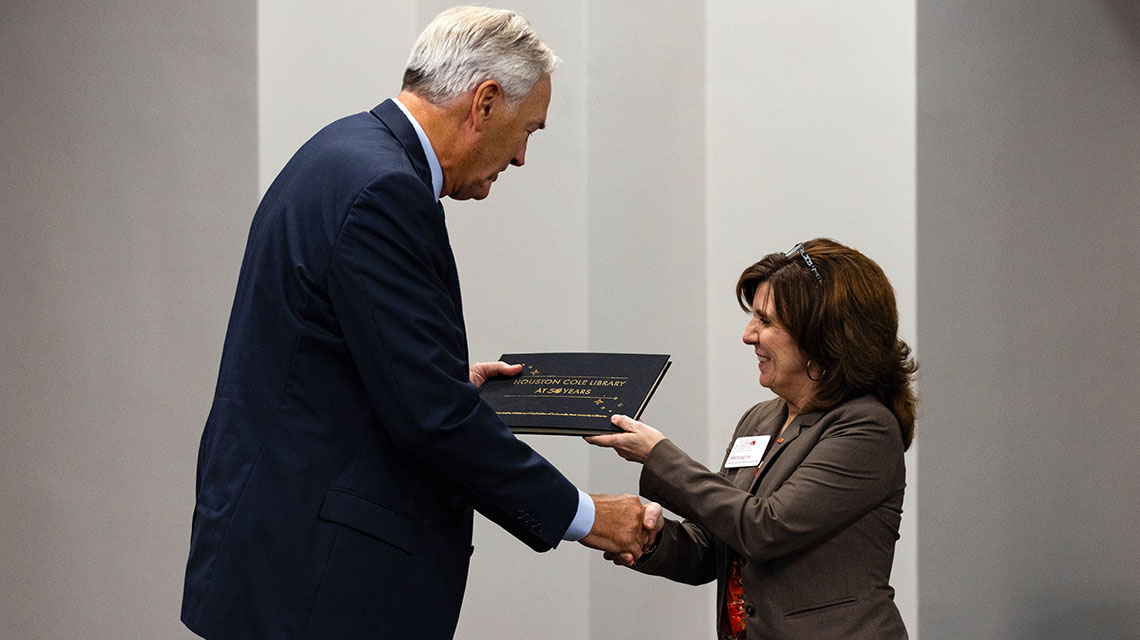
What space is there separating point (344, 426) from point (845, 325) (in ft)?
3.69

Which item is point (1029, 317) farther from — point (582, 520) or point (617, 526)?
point (582, 520)

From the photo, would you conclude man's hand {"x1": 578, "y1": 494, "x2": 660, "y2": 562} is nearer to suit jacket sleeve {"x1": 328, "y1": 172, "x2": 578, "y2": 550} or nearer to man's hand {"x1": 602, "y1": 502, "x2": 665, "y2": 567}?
man's hand {"x1": 602, "y1": 502, "x2": 665, "y2": 567}

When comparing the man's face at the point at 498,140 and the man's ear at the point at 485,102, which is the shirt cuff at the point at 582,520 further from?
the man's ear at the point at 485,102

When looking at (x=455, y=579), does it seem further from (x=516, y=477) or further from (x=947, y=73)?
(x=947, y=73)

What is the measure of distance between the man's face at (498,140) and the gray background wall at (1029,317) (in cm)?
201

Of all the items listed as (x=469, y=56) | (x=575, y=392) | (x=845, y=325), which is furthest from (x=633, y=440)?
(x=469, y=56)

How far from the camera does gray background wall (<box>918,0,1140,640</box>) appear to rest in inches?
152

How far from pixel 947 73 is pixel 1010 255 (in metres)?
0.75

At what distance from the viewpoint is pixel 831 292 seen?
96.3 inches

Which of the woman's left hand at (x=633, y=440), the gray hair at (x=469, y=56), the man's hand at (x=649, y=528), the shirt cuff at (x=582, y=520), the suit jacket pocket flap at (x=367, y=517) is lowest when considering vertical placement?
the man's hand at (x=649, y=528)

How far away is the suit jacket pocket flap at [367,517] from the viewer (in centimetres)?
185

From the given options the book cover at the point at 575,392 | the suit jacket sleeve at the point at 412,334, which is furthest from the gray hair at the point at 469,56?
the book cover at the point at 575,392

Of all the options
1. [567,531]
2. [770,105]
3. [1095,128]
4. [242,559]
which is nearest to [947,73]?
[770,105]

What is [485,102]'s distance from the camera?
2100mm
